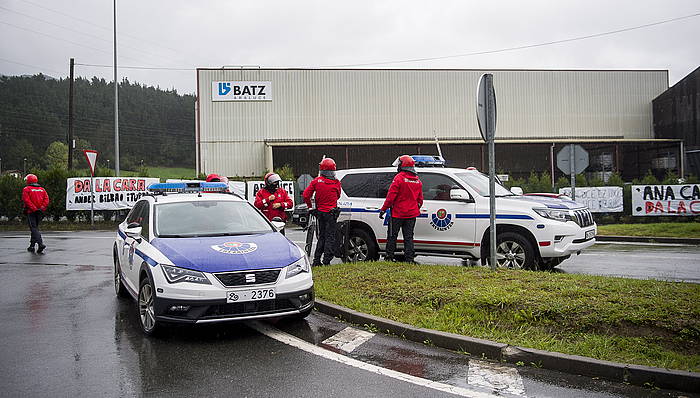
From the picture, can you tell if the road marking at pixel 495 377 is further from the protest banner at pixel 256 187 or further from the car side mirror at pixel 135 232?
the protest banner at pixel 256 187

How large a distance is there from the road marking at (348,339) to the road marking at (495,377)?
1.20 metres

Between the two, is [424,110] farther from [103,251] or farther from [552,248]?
[552,248]

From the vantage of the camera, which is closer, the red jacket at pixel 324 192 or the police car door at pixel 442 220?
the police car door at pixel 442 220

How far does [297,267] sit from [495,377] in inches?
99.9

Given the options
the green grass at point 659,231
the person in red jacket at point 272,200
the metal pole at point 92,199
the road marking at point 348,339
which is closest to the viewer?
the road marking at point 348,339

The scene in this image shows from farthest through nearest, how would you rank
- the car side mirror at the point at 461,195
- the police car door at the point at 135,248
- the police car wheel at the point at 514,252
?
the car side mirror at the point at 461,195 < the police car wheel at the point at 514,252 < the police car door at the point at 135,248

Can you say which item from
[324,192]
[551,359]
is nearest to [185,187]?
[324,192]

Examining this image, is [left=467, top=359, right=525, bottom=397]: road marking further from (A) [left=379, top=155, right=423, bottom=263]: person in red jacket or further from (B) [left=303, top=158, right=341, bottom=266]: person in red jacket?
(B) [left=303, top=158, right=341, bottom=266]: person in red jacket

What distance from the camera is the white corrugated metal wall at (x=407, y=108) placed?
3959 cm

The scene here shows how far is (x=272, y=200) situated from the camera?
38.0 ft

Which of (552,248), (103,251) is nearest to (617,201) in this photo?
(552,248)

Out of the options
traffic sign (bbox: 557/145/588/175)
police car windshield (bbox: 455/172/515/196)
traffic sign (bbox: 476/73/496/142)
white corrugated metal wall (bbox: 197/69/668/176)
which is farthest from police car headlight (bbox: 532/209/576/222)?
white corrugated metal wall (bbox: 197/69/668/176)

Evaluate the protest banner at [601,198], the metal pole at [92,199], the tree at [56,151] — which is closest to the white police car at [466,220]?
the protest banner at [601,198]

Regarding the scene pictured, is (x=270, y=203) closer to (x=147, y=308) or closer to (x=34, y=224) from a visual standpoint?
(x=147, y=308)
